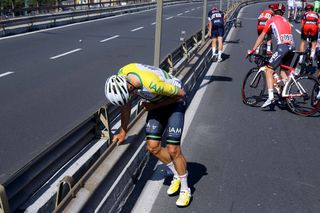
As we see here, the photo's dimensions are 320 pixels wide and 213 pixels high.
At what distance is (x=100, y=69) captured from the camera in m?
11.9

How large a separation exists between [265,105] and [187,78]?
5.84ft

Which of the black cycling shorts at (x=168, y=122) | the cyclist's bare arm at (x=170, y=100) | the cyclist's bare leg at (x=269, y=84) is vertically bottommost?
the cyclist's bare leg at (x=269, y=84)

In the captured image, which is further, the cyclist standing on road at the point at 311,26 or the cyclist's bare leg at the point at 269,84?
the cyclist standing on road at the point at 311,26

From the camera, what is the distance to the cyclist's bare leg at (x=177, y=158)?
4.36 meters

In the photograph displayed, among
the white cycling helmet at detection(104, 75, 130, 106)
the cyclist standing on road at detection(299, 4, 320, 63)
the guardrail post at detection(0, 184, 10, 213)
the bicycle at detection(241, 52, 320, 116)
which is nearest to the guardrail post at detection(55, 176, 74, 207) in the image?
the guardrail post at detection(0, 184, 10, 213)

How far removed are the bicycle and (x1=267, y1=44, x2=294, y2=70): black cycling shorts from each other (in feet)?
0.61

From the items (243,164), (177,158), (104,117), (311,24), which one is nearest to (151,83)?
(177,158)

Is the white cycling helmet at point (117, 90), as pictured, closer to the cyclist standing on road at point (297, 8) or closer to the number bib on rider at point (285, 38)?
the number bib on rider at point (285, 38)

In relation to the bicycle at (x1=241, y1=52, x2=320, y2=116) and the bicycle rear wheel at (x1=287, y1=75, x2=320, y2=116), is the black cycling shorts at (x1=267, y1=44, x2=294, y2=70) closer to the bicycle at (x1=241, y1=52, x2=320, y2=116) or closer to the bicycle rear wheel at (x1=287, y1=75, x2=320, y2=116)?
the bicycle at (x1=241, y1=52, x2=320, y2=116)

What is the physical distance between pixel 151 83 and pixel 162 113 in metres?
0.56

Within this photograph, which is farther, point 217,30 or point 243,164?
point 217,30

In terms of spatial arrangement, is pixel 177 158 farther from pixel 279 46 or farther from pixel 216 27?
pixel 216 27

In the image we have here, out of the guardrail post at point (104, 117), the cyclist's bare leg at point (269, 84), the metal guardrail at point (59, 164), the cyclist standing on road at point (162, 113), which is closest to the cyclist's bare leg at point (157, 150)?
the cyclist standing on road at point (162, 113)

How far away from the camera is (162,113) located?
4.43 m
